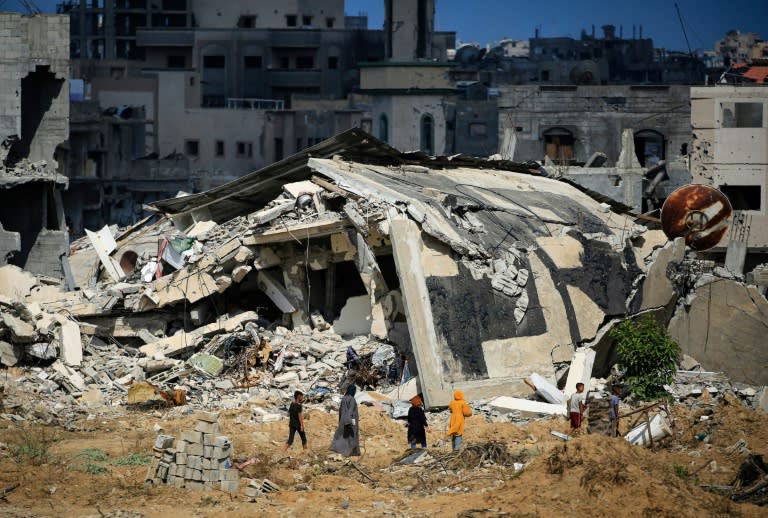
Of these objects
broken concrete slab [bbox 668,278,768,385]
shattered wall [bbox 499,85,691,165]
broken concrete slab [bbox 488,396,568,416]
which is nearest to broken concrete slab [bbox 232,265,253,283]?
broken concrete slab [bbox 488,396,568,416]

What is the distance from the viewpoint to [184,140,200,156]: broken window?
3292 inches

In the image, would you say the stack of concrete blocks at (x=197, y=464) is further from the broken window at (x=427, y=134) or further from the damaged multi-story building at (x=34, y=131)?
the broken window at (x=427, y=134)

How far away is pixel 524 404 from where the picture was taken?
75.9 feet

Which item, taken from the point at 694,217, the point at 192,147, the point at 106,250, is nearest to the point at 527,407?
the point at 694,217

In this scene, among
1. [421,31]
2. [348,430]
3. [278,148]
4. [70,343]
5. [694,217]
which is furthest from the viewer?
[278,148]

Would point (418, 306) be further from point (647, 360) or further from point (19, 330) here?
point (19, 330)

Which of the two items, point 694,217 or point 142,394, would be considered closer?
point 142,394

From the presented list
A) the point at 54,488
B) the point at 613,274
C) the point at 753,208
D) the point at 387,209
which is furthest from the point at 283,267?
the point at 753,208

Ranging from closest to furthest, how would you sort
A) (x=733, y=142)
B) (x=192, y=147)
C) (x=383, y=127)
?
(x=733, y=142) → (x=383, y=127) → (x=192, y=147)

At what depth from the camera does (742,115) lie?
4869 centimetres

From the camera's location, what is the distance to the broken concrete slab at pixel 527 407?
22.9 meters

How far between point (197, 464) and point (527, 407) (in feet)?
21.1

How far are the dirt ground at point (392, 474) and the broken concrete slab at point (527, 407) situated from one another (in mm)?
586

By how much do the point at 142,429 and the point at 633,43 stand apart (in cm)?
8374
